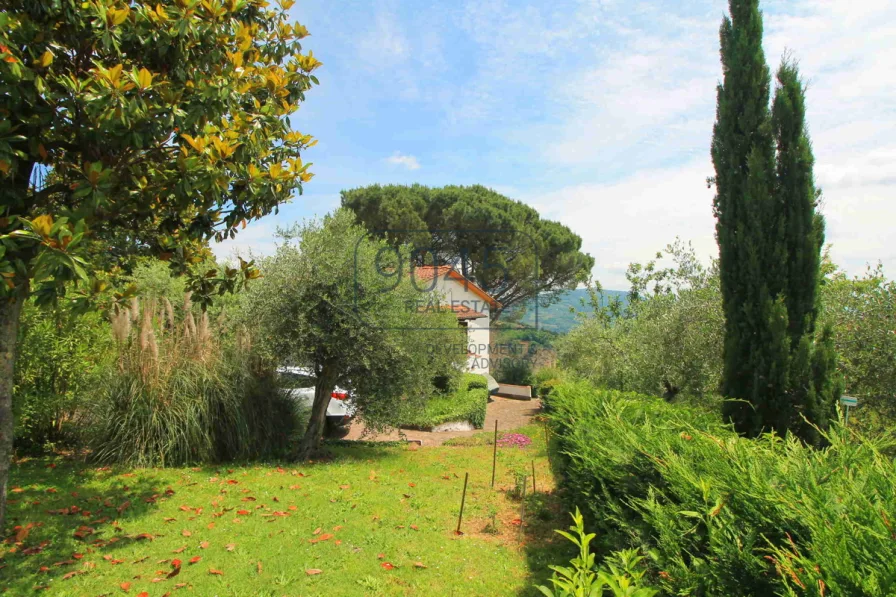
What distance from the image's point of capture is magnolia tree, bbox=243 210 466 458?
29.3 feet

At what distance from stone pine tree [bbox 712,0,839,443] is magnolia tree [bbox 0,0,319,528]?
5.86 metres

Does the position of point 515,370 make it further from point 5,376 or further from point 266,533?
point 5,376

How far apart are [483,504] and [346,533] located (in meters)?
2.00

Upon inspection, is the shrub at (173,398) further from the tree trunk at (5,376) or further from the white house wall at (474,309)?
the white house wall at (474,309)

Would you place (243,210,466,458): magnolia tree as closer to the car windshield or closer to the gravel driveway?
the car windshield

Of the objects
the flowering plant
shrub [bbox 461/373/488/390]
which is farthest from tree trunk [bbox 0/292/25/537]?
shrub [bbox 461/373/488/390]

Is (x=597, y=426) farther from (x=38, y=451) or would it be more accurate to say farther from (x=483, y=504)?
(x=38, y=451)

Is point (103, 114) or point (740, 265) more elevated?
point (103, 114)

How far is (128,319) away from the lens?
312 inches

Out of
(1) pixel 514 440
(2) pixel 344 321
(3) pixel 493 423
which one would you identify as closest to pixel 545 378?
(3) pixel 493 423

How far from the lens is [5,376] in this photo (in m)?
4.61

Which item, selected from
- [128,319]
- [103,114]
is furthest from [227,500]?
[103,114]

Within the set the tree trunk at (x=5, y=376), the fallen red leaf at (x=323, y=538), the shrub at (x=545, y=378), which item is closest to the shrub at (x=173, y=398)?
the tree trunk at (x=5, y=376)

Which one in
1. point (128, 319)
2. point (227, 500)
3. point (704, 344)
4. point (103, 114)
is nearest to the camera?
point (103, 114)
